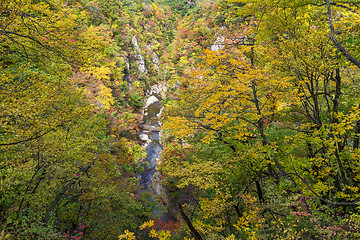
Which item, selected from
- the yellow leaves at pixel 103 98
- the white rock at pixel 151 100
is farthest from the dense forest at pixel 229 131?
the white rock at pixel 151 100

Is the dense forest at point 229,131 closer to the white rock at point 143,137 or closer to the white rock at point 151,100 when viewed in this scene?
the white rock at point 143,137

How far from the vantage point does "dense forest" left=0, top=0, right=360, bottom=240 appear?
3324 millimetres

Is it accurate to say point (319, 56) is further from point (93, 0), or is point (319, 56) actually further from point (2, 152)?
point (93, 0)

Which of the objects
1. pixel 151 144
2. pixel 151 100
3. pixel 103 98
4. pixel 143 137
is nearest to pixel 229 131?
pixel 103 98

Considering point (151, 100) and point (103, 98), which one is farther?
point (151, 100)

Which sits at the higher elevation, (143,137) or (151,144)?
(143,137)

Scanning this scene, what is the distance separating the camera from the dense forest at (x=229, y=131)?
332 centimetres

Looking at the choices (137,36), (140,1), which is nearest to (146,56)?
(137,36)

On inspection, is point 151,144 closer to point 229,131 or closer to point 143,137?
point 143,137

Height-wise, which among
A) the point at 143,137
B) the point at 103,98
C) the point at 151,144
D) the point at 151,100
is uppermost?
the point at 151,100

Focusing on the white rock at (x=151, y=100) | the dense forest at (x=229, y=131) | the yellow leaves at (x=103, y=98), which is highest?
the white rock at (x=151, y=100)

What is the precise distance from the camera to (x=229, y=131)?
5.14m

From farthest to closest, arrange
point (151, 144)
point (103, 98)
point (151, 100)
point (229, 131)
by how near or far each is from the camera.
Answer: point (151, 100) < point (151, 144) < point (103, 98) < point (229, 131)

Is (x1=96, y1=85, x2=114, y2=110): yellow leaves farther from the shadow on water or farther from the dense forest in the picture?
the shadow on water
